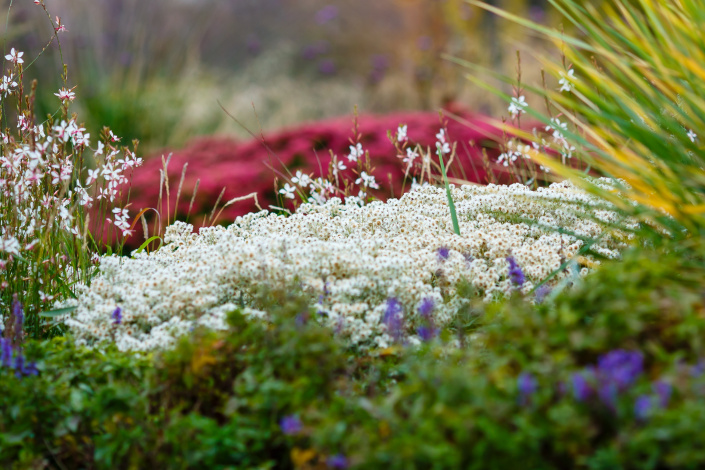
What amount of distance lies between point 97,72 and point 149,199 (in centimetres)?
473

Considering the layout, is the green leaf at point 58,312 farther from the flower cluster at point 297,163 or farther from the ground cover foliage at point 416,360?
the flower cluster at point 297,163

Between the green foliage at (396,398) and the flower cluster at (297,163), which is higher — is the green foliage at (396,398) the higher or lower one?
the lower one

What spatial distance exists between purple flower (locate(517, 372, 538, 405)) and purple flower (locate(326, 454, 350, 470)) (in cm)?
45

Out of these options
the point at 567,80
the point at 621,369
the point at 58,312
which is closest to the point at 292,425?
the point at 621,369

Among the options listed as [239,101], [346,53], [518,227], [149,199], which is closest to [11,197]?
[518,227]

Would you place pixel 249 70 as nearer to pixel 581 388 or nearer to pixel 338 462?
pixel 338 462

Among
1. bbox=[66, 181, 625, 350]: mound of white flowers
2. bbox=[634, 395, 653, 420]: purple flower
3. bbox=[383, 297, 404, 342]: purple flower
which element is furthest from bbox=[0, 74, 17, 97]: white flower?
bbox=[634, 395, 653, 420]: purple flower

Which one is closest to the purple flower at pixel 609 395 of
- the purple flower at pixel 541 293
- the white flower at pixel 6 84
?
the purple flower at pixel 541 293

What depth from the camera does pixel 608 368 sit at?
154 cm

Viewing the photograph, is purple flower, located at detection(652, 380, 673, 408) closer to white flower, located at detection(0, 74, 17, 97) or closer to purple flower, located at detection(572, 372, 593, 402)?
purple flower, located at detection(572, 372, 593, 402)

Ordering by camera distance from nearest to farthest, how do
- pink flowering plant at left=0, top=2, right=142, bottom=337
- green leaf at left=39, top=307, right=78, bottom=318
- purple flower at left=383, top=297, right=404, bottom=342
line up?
purple flower at left=383, top=297, right=404, bottom=342, green leaf at left=39, top=307, right=78, bottom=318, pink flowering plant at left=0, top=2, right=142, bottom=337

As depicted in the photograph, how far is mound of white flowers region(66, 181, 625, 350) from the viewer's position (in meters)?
2.61

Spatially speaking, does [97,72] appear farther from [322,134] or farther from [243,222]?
[243,222]

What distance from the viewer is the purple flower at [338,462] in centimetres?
157
